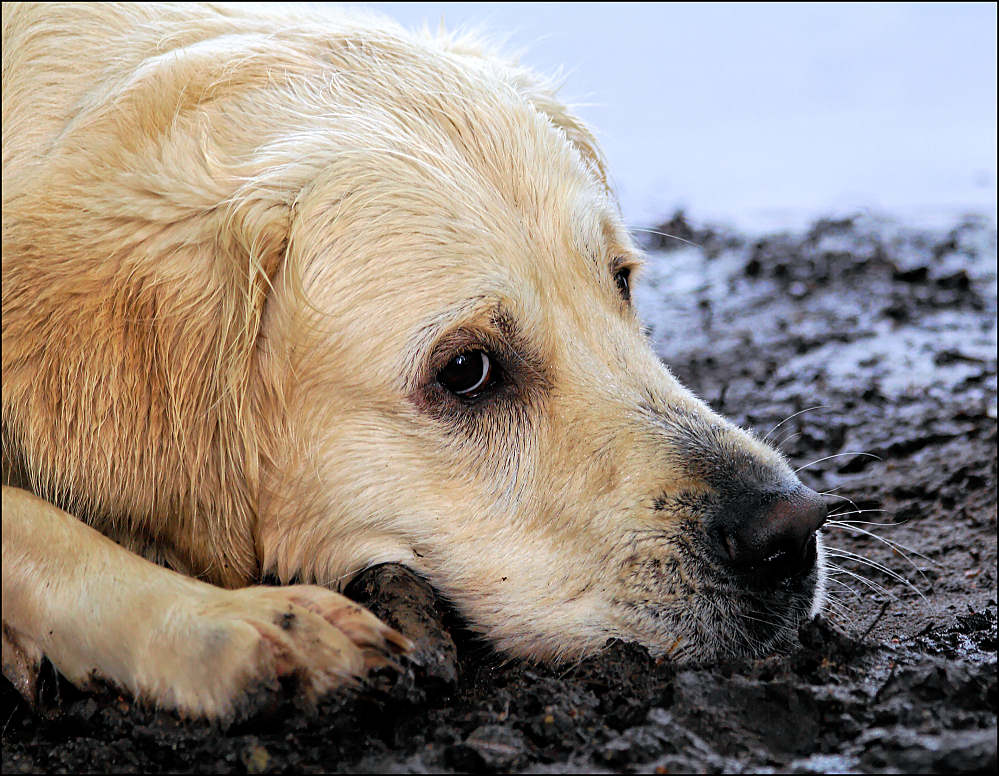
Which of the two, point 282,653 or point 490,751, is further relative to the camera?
point 282,653

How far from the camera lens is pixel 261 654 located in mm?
2652

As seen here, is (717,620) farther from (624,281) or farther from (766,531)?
(624,281)

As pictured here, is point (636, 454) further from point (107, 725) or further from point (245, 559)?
point (107, 725)

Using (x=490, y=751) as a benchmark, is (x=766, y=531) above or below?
above

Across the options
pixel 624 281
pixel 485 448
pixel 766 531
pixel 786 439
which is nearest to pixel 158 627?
pixel 485 448

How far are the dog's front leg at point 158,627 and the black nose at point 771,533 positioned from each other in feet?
3.37

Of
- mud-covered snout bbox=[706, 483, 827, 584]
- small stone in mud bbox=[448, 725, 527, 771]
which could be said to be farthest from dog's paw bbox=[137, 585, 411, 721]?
mud-covered snout bbox=[706, 483, 827, 584]

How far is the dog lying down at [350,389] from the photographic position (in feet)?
10.7

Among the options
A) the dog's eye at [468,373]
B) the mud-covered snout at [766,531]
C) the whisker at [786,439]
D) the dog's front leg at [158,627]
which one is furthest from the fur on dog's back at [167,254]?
the whisker at [786,439]

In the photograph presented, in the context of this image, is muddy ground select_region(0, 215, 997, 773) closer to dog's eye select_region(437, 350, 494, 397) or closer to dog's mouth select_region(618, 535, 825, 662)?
dog's mouth select_region(618, 535, 825, 662)

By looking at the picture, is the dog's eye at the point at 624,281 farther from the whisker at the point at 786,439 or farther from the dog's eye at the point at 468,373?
the whisker at the point at 786,439

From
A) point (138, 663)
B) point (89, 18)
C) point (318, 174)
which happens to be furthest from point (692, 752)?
point (89, 18)

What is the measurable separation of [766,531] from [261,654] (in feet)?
4.72

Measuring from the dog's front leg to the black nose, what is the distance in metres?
1.03
